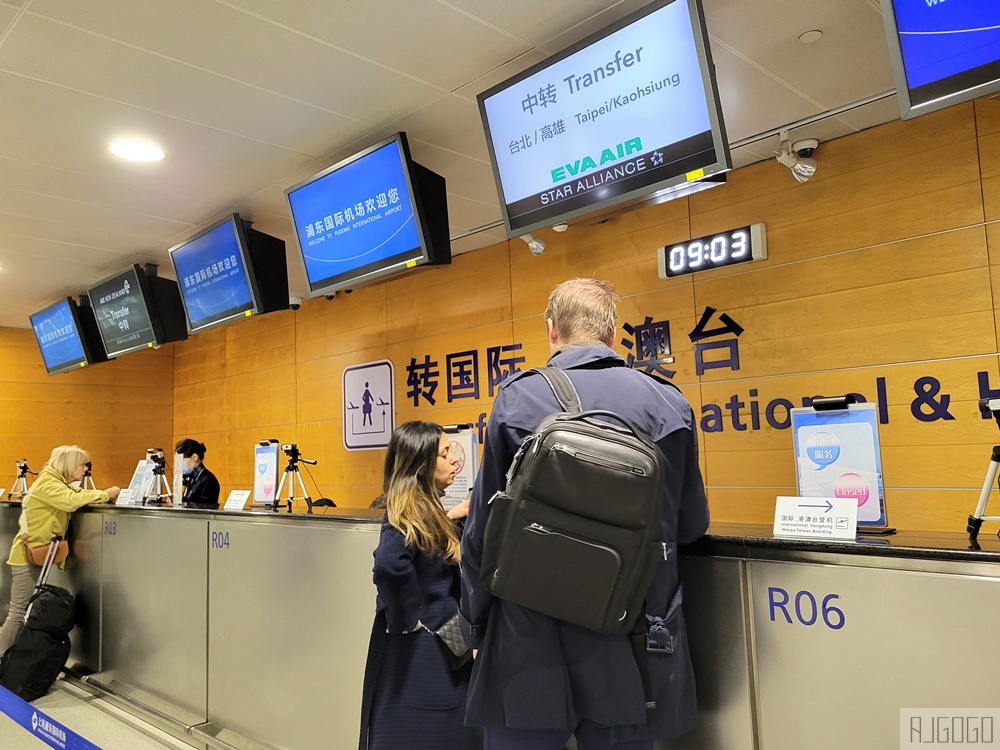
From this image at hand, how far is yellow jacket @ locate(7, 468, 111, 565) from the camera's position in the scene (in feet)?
14.3

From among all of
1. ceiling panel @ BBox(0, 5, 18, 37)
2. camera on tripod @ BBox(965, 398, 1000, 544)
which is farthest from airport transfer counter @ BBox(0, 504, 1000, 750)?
ceiling panel @ BBox(0, 5, 18, 37)

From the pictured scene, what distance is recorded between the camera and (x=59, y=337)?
20.1 ft

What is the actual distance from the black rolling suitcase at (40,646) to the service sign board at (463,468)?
2.37 m

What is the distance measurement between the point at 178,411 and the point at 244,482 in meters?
1.58

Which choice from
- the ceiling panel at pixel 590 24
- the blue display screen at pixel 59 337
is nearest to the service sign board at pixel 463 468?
the ceiling panel at pixel 590 24

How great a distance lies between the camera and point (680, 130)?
2.31 meters

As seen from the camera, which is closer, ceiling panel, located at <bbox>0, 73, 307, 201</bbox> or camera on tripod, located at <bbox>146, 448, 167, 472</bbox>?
ceiling panel, located at <bbox>0, 73, 307, 201</bbox>

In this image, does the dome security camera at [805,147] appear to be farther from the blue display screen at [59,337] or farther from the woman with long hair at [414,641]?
the blue display screen at [59,337]

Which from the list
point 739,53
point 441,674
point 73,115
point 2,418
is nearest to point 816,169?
point 739,53

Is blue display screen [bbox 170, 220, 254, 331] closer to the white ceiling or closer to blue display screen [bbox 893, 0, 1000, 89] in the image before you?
the white ceiling

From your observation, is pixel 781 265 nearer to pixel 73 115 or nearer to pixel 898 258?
pixel 898 258

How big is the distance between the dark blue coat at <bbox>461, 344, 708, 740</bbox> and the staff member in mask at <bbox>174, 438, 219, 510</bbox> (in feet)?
14.7

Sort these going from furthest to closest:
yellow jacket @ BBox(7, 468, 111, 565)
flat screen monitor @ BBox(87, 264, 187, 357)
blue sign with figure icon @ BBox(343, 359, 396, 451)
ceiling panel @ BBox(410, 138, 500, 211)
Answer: blue sign with figure icon @ BBox(343, 359, 396, 451) → flat screen monitor @ BBox(87, 264, 187, 357) → yellow jacket @ BBox(7, 468, 111, 565) → ceiling panel @ BBox(410, 138, 500, 211)

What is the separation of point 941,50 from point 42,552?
4.86m
